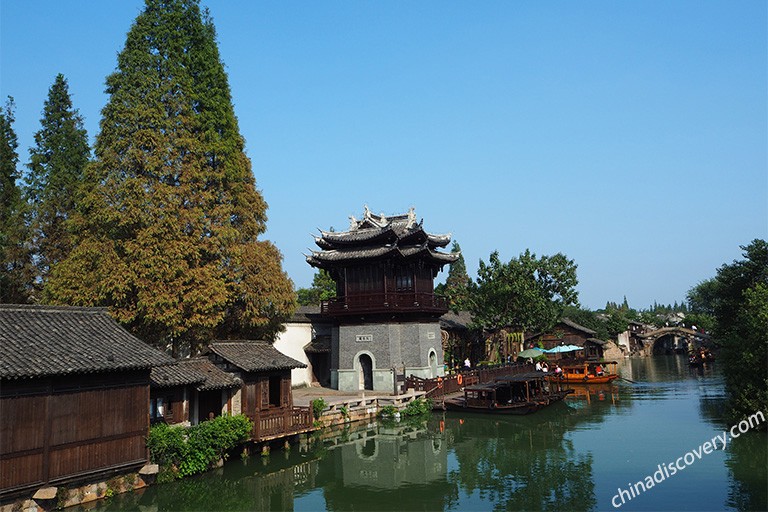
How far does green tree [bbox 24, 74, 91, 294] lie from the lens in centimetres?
2670

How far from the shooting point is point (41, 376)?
477 inches

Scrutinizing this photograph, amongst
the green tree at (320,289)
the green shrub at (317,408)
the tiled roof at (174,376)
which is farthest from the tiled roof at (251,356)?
the green tree at (320,289)

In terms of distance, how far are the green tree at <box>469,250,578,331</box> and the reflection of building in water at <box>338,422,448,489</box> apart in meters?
17.3

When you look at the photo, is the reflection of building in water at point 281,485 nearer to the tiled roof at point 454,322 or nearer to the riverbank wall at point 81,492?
the riverbank wall at point 81,492

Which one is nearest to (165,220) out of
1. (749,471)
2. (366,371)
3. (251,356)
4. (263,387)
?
(251,356)

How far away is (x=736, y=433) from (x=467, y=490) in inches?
416

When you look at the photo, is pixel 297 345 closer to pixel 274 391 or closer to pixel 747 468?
pixel 274 391

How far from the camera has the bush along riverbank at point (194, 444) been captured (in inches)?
590

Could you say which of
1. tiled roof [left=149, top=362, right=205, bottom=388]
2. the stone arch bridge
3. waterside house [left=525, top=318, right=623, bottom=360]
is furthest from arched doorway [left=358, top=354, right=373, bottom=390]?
the stone arch bridge

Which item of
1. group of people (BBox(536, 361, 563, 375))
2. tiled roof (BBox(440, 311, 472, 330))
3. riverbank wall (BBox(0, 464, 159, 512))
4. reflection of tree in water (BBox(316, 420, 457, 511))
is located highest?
tiled roof (BBox(440, 311, 472, 330))

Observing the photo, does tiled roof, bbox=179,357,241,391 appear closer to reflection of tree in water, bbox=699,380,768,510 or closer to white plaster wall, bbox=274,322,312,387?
white plaster wall, bbox=274,322,312,387

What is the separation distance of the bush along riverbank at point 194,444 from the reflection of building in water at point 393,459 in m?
3.48

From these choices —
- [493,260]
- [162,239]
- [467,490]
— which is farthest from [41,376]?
[493,260]

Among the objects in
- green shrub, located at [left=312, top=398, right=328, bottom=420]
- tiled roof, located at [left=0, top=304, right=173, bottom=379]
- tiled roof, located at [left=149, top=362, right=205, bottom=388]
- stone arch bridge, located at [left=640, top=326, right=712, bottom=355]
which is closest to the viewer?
tiled roof, located at [left=0, top=304, right=173, bottom=379]
